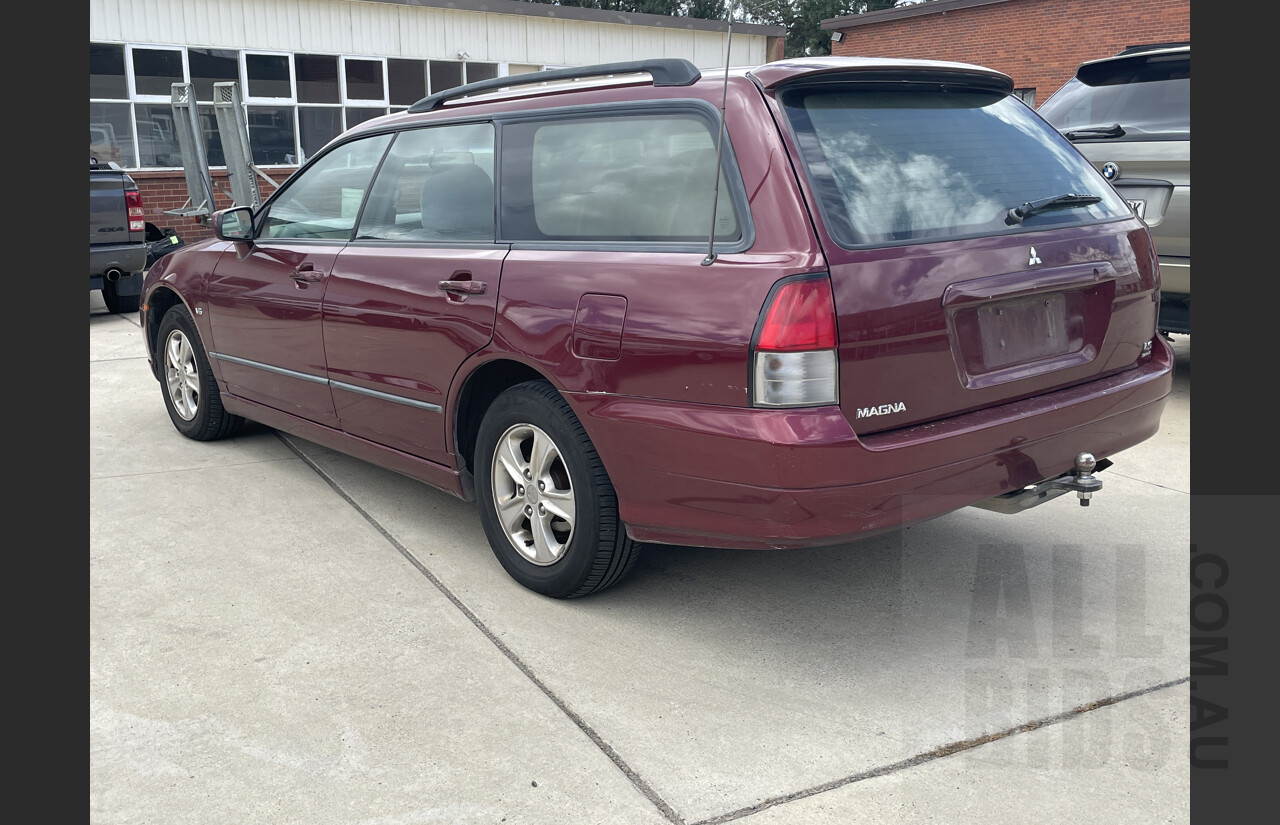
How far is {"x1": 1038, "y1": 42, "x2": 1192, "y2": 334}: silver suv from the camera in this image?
242 inches

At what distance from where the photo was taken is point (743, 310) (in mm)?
2949

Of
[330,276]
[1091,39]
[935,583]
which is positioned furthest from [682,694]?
[1091,39]

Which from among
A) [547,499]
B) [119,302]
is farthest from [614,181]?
[119,302]

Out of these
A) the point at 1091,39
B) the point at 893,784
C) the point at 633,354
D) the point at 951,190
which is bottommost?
the point at 893,784

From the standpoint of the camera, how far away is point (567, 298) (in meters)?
3.40

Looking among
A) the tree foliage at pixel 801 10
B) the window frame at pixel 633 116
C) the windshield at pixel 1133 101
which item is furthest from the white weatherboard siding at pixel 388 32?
the tree foliage at pixel 801 10

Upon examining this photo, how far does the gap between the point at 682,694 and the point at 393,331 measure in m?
1.85

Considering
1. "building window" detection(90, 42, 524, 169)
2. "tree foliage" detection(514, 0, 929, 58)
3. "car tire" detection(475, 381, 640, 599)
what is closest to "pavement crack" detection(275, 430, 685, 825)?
"car tire" detection(475, 381, 640, 599)

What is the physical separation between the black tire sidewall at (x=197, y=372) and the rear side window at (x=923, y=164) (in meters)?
3.73

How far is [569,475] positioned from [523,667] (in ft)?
2.07

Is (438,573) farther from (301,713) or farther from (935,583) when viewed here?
(935,583)

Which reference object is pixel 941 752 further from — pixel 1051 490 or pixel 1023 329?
pixel 1023 329

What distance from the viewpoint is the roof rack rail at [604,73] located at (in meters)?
3.38

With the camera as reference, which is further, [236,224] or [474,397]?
[236,224]
